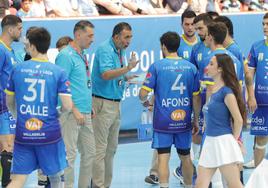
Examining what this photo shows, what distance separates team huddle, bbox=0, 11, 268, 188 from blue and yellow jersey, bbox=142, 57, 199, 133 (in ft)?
0.04

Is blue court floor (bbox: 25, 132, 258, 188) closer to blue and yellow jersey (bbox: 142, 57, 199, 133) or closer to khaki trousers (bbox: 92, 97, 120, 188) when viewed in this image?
khaki trousers (bbox: 92, 97, 120, 188)

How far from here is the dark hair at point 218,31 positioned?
10.8 m

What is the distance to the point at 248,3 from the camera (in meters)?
20.1

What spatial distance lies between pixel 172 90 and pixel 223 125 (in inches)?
57.4

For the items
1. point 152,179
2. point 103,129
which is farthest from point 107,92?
point 152,179

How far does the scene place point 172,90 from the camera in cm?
1104

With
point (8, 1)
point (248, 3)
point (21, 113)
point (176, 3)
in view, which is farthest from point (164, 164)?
point (248, 3)

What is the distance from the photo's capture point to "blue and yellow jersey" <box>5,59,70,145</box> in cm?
972

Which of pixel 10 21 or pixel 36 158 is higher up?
pixel 10 21

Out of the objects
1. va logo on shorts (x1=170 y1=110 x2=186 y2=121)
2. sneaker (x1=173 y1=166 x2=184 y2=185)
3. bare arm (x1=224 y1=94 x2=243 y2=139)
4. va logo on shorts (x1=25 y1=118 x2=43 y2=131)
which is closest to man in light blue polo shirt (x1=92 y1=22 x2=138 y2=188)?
va logo on shorts (x1=170 y1=110 x2=186 y2=121)

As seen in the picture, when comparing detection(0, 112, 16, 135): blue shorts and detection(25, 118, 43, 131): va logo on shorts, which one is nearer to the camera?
detection(25, 118, 43, 131): va logo on shorts

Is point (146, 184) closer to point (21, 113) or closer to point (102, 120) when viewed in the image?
point (102, 120)

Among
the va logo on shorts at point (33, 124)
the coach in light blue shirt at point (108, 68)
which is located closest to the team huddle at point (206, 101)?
the coach in light blue shirt at point (108, 68)

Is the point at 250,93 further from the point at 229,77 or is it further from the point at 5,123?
the point at 5,123
